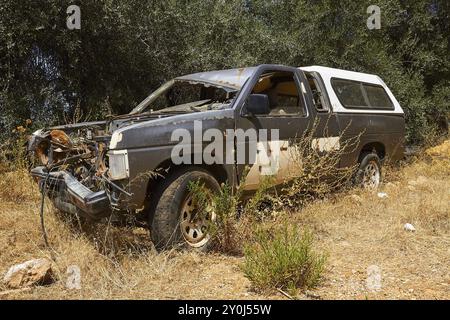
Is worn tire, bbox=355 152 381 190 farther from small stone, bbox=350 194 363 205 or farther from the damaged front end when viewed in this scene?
the damaged front end

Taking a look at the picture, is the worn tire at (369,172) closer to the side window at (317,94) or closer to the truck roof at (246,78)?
the truck roof at (246,78)

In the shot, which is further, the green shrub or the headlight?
the headlight

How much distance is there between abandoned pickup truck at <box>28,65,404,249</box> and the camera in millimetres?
3781

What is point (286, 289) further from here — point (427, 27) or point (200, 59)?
→ point (427, 27)

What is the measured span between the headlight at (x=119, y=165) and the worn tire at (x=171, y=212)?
Result: 403 mm

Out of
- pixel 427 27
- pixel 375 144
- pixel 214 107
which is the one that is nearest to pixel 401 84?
pixel 427 27

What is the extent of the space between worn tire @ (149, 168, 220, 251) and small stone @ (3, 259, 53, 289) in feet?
3.02

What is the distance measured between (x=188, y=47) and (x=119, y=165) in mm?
5110

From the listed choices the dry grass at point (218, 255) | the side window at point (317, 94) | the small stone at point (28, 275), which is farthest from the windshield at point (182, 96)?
the small stone at point (28, 275)

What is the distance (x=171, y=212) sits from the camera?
13.0 feet

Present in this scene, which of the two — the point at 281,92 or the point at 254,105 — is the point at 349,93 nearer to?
the point at 281,92

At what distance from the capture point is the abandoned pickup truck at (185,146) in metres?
3.78

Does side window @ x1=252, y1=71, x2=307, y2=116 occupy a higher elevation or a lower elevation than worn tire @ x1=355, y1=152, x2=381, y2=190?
higher

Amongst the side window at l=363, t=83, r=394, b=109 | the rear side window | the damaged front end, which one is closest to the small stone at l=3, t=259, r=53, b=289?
the damaged front end
